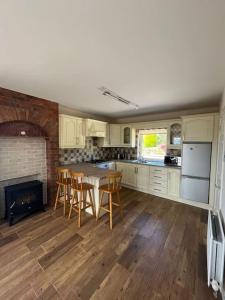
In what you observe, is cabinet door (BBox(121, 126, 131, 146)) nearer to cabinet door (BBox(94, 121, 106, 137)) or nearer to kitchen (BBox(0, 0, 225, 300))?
cabinet door (BBox(94, 121, 106, 137))

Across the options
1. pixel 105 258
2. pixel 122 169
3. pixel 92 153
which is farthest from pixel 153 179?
pixel 105 258

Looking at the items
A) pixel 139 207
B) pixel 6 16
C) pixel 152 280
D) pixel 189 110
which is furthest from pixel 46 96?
pixel 189 110

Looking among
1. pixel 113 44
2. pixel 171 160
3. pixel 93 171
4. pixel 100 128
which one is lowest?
pixel 93 171

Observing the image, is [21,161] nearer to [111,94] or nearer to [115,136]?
[111,94]

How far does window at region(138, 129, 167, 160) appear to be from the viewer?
438 cm

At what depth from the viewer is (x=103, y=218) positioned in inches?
111

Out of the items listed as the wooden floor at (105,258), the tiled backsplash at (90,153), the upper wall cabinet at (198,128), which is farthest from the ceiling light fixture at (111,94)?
the wooden floor at (105,258)

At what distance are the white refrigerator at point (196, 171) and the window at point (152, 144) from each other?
1092 mm

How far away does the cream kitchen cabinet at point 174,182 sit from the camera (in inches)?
138

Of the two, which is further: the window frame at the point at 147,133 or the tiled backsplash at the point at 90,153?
the window frame at the point at 147,133

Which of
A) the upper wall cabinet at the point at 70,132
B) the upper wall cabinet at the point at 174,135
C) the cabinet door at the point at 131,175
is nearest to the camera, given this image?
the upper wall cabinet at the point at 70,132

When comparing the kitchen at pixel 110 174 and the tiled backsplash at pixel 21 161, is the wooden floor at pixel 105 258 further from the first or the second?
the tiled backsplash at pixel 21 161

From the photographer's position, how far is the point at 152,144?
15.1 ft

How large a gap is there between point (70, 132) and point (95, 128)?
0.84m
